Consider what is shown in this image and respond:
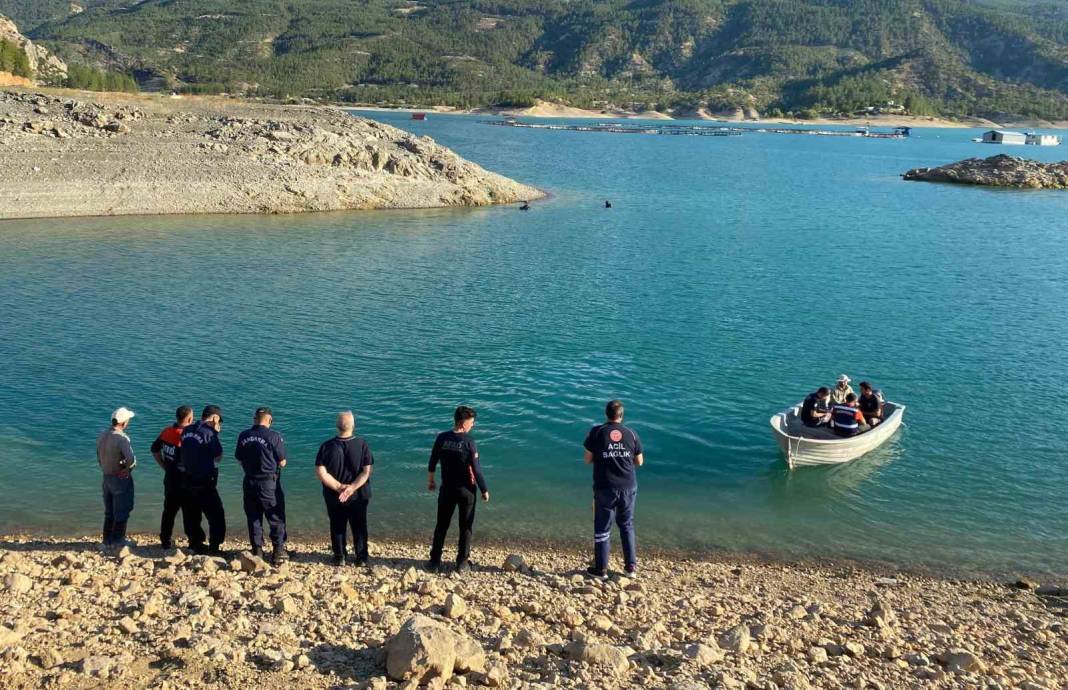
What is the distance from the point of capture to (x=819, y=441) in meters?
15.4

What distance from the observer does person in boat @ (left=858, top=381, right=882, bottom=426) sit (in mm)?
16672

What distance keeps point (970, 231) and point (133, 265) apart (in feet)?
140

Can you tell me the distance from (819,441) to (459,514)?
766 centimetres

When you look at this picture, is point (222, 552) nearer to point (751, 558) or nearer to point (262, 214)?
point (751, 558)

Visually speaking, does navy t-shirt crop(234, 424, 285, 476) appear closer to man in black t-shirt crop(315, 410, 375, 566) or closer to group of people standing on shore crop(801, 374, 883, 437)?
man in black t-shirt crop(315, 410, 375, 566)

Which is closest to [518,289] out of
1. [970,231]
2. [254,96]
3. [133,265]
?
[133,265]

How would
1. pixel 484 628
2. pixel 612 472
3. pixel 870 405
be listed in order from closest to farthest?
pixel 484 628, pixel 612 472, pixel 870 405

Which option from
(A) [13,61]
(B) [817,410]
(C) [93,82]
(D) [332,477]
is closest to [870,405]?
(B) [817,410]

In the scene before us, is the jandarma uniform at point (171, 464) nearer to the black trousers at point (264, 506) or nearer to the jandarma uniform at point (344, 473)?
the black trousers at point (264, 506)

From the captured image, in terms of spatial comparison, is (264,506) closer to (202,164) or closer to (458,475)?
(458,475)

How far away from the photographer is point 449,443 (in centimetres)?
998

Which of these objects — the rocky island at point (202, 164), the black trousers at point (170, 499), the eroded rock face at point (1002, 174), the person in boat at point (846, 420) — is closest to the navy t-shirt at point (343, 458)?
the black trousers at point (170, 499)

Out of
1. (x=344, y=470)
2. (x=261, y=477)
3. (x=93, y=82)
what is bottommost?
(x=261, y=477)

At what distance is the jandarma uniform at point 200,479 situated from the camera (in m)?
10.3
